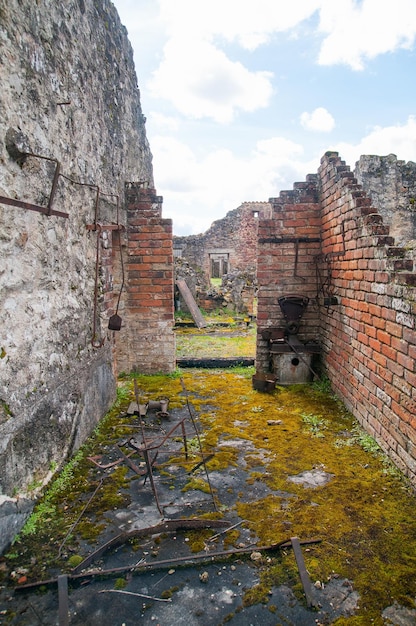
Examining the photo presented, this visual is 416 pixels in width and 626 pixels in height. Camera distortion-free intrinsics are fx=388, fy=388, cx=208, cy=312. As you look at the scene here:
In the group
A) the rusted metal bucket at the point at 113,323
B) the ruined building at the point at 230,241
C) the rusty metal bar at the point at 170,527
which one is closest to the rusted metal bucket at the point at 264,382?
the rusted metal bucket at the point at 113,323

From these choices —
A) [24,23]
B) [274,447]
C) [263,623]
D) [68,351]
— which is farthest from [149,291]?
[263,623]

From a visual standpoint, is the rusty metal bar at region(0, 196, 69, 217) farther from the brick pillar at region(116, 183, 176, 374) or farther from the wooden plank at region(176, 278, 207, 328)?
the wooden plank at region(176, 278, 207, 328)

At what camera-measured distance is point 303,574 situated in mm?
2113

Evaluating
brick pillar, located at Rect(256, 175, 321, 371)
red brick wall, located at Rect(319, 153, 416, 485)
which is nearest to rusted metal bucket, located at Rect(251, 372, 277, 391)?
red brick wall, located at Rect(319, 153, 416, 485)

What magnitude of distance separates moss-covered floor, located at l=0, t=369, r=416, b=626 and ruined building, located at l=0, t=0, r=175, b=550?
335 mm

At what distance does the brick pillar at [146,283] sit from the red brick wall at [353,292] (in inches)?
57.7

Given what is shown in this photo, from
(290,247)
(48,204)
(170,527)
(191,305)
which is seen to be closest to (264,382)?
(290,247)

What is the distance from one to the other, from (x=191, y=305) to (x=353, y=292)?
753 cm

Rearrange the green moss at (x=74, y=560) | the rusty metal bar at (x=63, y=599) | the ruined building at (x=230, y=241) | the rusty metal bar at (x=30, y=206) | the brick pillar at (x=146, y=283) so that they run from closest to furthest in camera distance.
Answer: the rusty metal bar at (x=63, y=599) < the green moss at (x=74, y=560) < the rusty metal bar at (x=30, y=206) < the brick pillar at (x=146, y=283) < the ruined building at (x=230, y=241)

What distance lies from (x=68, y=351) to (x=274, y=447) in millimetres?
2156

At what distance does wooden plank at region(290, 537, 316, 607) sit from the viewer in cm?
202

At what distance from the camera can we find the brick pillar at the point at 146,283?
600 cm

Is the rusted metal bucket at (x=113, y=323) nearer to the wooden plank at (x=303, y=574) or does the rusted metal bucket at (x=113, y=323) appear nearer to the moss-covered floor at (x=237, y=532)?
the moss-covered floor at (x=237, y=532)

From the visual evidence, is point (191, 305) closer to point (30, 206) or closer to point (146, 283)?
point (146, 283)
